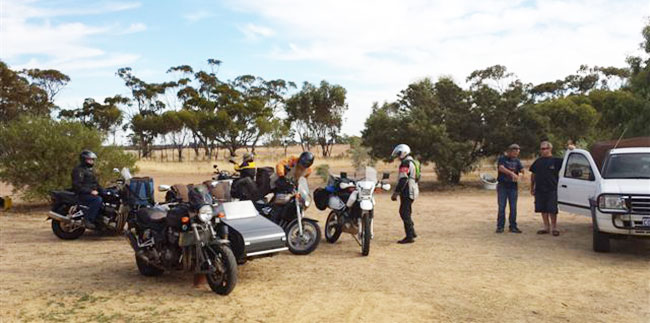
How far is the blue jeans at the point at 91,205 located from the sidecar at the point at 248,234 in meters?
3.97

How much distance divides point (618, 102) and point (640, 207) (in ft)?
46.3

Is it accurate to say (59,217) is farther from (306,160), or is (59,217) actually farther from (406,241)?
(406,241)

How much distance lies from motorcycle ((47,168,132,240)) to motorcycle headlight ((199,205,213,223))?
4.23 m

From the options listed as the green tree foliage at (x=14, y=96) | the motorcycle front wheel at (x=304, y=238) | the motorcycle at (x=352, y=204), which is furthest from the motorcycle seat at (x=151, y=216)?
the green tree foliage at (x=14, y=96)

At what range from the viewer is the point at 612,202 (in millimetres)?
7980

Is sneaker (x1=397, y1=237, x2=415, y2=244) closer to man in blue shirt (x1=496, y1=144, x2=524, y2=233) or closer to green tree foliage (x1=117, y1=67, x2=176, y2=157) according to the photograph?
man in blue shirt (x1=496, y1=144, x2=524, y2=233)

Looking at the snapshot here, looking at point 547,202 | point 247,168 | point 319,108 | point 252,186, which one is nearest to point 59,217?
point 247,168

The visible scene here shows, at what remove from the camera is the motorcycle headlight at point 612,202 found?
7.89 meters

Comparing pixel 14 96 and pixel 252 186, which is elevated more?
pixel 14 96

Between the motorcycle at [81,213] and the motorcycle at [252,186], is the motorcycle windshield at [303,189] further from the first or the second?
the motorcycle at [81,213]

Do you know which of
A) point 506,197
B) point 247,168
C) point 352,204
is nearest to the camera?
point 352,204

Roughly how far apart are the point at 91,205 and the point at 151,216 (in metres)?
3.56

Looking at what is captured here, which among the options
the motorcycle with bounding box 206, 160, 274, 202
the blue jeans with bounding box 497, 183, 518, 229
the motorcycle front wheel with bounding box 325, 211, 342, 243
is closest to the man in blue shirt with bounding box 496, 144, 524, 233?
the blue jeans with bounding box 497, 183, 518, 229

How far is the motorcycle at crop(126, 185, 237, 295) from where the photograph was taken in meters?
6.04
